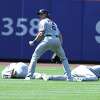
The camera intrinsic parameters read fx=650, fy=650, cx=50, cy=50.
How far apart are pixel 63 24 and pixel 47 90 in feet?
42.6

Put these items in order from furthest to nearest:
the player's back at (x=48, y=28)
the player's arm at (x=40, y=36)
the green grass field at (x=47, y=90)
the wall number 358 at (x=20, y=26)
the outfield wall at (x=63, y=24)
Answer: the wall number 358 at (x=20, y=26)
the outfield wall at (x=63, y=24)
the player's back at (x=48, y=28)
the player's arm at (x=40, y=36)
the green grass field at (x=47, y=90)

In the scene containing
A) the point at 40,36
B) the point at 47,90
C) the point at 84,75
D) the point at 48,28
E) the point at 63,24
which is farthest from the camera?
the point at 63,24

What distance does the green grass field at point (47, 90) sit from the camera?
44.1 ft

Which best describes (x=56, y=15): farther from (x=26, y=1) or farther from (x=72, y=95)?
(x=72, y=95)

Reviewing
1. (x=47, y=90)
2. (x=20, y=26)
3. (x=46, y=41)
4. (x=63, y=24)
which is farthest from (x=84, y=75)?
(x=20, y=26)

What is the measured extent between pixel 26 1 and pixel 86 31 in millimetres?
2845

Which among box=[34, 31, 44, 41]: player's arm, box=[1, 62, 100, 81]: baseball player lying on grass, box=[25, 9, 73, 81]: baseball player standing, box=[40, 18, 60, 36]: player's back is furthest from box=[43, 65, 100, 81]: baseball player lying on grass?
box=[40, 18, 60, 36]: player's back

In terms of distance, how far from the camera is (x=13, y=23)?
27.6m

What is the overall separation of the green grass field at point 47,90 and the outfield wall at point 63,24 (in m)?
10.2

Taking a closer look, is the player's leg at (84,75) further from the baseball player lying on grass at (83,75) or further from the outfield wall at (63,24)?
the outfield wall at (63,24)

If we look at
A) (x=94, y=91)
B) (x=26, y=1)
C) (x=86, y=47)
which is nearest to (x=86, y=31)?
(x=86, y=47)

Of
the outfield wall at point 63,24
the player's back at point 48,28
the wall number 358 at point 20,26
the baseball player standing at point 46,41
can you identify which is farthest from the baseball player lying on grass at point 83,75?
the wall number 358 at point 20,26

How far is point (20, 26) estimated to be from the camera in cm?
2764

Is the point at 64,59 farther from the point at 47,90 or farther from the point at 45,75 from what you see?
the point at 47,90
